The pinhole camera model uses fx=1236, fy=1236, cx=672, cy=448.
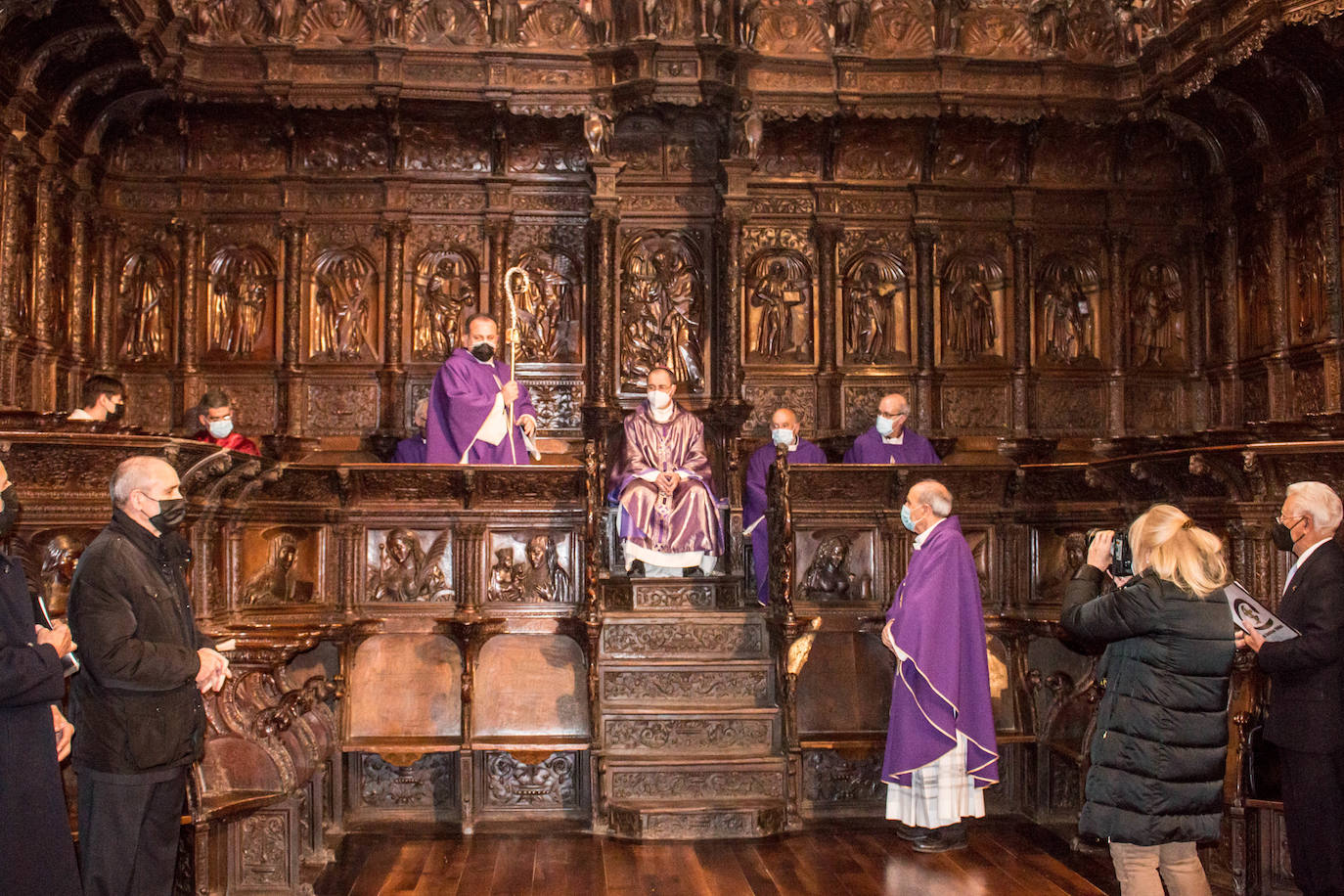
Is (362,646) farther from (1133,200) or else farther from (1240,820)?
(1133,200)

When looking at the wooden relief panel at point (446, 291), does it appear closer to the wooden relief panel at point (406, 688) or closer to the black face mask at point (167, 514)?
the wooden relief panel at point (406, 688)

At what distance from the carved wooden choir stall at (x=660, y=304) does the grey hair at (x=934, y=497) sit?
4.38 ft

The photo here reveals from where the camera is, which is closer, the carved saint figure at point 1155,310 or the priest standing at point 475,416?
the priest standing at point 475,416

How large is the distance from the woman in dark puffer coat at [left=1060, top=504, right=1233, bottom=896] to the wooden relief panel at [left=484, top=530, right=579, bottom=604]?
16.0 feet

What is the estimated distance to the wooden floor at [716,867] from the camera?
6430mm

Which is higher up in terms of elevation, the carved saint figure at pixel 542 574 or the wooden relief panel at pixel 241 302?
the wooden relief panel at pixel 241 302

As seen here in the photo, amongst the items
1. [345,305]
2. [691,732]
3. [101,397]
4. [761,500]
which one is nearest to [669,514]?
[761,500]

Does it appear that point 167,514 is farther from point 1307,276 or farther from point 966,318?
point 1307,276

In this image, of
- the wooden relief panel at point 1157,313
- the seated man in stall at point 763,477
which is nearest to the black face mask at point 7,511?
the seated man in stall at point 763,477

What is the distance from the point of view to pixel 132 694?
448 centimetres

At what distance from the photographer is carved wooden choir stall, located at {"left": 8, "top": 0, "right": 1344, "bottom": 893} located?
26.8 feet

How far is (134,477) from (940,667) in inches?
174

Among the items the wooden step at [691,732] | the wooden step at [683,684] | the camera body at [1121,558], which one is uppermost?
the camera body at [1121,558]

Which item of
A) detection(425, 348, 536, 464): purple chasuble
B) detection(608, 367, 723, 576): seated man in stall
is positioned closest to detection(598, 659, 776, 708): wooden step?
detection(608, 367, 723, 576): seated man in stall
